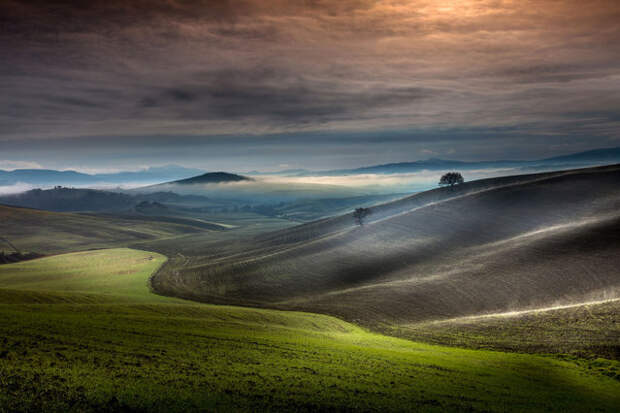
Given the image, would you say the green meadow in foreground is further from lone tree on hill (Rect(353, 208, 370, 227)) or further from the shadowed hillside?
lone tree on hill (Rect(353, 208, 370, 227))

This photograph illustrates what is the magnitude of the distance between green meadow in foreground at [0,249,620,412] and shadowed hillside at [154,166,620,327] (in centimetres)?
1982

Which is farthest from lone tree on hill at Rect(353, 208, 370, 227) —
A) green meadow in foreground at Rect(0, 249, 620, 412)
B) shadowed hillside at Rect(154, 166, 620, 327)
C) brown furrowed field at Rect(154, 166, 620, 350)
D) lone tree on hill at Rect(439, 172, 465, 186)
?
green meadow in foreground at Rect(0, 249, 620, 412)

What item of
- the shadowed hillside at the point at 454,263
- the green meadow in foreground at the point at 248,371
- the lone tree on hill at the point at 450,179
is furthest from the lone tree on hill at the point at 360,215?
the green meadow in foreground at the point at 248,371

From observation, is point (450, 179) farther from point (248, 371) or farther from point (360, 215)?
point (248, 371)

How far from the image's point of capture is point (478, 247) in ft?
265

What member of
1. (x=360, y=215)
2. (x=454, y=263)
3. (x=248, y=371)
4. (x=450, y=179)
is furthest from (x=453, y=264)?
(x=450, y=179)

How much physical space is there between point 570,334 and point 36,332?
45512 millimetres

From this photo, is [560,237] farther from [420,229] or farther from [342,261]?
[342,261]

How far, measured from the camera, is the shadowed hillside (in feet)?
171

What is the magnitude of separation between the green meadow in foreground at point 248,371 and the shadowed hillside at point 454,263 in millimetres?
19820

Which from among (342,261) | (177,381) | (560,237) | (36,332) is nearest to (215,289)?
(342,261)

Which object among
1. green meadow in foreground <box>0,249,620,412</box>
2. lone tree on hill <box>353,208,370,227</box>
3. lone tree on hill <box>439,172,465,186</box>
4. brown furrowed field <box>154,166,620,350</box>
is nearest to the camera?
green meadow in foreground <box>0,249,620,412</box>

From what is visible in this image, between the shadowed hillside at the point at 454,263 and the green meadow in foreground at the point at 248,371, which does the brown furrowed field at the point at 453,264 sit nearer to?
the shadowed hillside at the point at 454,263

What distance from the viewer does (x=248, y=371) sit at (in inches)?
907
